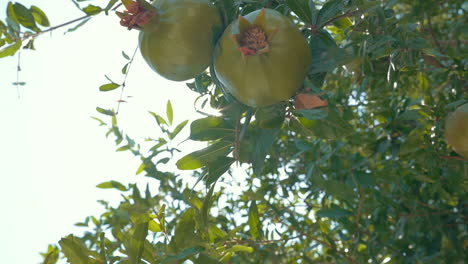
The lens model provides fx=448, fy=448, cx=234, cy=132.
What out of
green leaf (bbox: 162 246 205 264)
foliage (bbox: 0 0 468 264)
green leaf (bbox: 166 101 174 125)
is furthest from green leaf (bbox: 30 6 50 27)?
green leaf (bbox: 162 246 205 264)

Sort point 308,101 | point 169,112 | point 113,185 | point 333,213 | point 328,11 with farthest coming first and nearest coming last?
1. point 113,185
2. point 169,112
3. point 333,213
4. point 328,11
5. point 308,101

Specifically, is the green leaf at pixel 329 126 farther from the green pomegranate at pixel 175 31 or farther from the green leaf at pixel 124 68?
the green leaf at pixel 124 68

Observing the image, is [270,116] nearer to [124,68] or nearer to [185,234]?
[185,234]

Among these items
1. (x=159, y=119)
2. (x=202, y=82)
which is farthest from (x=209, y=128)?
(x=159, y=119)

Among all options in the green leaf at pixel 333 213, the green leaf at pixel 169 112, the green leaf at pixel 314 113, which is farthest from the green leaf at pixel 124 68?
the green leaf at pixel 333 213

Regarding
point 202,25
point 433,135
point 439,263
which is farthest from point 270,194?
point 202,25

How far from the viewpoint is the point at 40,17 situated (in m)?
1.82

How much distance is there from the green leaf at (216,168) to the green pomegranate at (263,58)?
0.31m

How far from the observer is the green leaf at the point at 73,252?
132 cm

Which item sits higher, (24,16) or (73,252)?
(24,16)

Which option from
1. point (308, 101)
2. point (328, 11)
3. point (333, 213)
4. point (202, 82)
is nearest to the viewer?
point (308, 101)

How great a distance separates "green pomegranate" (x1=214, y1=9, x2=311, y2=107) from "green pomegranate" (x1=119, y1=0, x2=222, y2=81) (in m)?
0.10

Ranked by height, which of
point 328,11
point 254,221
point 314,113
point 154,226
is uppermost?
point 328,11

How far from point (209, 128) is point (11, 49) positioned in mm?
920
